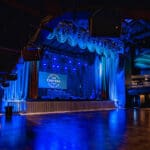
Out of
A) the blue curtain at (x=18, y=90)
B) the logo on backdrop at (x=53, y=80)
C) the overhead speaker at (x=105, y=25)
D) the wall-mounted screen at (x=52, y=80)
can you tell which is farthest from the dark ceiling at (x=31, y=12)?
the logo on backdrop at (x=53, y=80)

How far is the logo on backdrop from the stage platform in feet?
4.80

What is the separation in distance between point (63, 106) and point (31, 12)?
8.22m

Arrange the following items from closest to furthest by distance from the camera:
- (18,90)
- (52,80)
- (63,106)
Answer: (18,90), (63,106), (52,80)

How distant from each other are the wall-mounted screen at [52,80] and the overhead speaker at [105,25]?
9097 millimetres

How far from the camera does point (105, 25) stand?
614 centimetres

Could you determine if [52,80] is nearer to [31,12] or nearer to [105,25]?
[31,12]

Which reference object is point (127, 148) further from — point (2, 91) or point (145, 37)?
point (145, 37)

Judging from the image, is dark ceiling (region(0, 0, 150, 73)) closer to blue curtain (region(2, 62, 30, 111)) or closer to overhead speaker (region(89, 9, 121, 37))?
overhead speaker (region(89, 9, 121, 37))

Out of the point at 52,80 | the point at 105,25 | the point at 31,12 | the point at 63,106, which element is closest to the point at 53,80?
the point at 52,80

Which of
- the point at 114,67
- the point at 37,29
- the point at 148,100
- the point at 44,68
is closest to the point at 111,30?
the point at 37,29

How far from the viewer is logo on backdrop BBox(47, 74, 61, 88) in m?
15.5

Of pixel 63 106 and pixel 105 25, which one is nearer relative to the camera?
pixel 105 25

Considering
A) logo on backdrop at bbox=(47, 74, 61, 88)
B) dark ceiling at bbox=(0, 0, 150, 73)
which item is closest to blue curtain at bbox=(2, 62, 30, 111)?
logo on backdrop at bbox=(47, 74, 61, 88)

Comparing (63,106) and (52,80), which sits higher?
(52,80)
